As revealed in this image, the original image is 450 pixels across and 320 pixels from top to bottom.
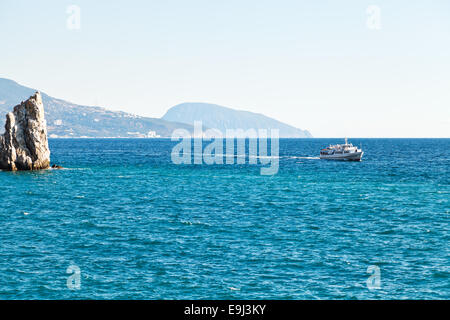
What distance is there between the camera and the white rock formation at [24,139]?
95250mm

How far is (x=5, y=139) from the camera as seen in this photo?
307ft

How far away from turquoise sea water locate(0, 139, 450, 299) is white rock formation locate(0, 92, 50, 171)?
25088mm

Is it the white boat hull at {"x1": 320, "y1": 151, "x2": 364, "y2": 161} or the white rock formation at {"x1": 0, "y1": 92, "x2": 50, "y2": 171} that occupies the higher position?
the white rock formation at {"x1": 0, "y1": 92, "x2": 50, "y2": 171}

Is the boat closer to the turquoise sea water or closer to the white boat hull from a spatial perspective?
the white boat hull

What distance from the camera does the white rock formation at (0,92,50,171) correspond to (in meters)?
95.2

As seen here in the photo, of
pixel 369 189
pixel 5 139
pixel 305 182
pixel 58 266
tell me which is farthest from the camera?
pixel 5 139

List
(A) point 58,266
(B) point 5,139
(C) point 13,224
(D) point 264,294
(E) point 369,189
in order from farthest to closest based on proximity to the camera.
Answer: (B) point 5,139 → (E) point 369,189 → (C) point 13,224 → (A) point 58,266 → (D) point 264,294

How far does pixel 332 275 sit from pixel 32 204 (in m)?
42.5

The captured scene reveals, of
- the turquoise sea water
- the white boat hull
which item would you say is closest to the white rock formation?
the turquoise sea water

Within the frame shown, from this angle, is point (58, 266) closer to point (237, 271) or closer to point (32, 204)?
point (237, 271)

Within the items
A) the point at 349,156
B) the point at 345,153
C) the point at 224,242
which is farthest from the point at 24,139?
the point at 349,156

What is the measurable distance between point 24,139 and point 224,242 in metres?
72.2

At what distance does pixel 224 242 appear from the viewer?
123 ft

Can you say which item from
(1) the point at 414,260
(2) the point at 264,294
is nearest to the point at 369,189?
(1) the point at 414,260
